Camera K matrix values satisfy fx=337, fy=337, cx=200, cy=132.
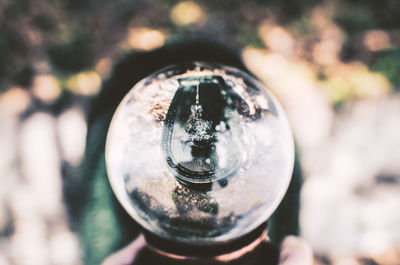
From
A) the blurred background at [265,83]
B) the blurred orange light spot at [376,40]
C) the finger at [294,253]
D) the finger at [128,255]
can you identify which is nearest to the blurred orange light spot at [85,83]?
the blurred background at [265,83]

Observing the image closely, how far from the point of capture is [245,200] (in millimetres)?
574

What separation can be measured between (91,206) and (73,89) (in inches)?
21.0

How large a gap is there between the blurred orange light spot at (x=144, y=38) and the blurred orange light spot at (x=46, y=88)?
363mm

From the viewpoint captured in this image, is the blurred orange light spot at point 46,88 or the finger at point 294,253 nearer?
the finger at point 294,253

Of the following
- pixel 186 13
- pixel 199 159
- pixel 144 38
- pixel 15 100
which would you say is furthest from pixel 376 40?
pixel 15 100

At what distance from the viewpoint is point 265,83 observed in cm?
134

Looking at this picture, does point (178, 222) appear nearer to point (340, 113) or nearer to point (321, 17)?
point (340, 113)

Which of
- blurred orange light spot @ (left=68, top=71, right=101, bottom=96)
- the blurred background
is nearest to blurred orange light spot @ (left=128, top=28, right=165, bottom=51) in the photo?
the blurred background

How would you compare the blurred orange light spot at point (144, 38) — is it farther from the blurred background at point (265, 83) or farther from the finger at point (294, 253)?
the finger at point (294, 253)

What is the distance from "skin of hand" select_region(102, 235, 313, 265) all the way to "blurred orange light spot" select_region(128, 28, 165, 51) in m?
0.90

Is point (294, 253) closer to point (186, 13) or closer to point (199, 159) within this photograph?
point (199, 159)

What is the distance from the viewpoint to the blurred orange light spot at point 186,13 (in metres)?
1.50

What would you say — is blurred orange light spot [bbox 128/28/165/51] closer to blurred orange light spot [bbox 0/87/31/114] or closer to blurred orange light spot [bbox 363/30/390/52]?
blurred orange light spot [bbox 0/87/31/114]

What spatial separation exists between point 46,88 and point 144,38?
18.3 inches
